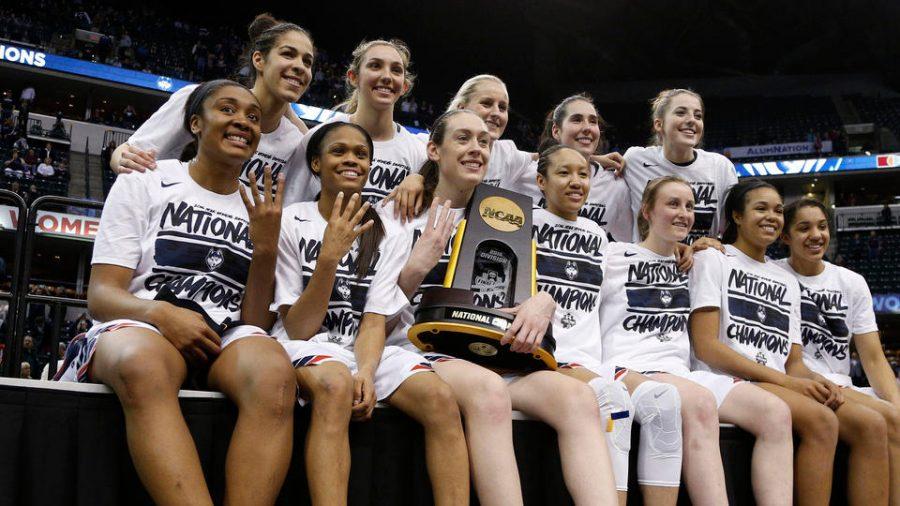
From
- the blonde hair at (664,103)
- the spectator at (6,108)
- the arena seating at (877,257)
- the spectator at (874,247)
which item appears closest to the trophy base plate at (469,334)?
the blonde hair at (664,103)

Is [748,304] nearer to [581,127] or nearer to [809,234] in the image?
[809,234]

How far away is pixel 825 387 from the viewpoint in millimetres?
3104

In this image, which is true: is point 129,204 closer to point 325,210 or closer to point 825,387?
point 325,210

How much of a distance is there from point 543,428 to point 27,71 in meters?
18.1

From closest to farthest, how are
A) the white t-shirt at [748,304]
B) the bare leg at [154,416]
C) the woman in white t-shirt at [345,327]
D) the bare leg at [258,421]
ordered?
1. the bare leg at [154,416]
2. the bare leg at [258,421]
3. the woman in white t-shirt at [345,327]
4. the white t-shirt at [748,304]

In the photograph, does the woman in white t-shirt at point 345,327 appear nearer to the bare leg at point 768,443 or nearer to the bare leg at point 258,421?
the bare leg at point 258,421

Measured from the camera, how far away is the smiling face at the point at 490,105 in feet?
12.7

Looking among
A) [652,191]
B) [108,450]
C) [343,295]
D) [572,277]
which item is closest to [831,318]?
[652,191]

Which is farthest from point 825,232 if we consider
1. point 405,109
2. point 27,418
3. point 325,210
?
point 405,109

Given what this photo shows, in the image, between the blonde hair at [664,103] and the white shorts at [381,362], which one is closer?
the white shorts at [381,362]

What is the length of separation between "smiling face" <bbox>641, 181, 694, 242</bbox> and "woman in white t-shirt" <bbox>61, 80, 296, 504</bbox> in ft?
5.63

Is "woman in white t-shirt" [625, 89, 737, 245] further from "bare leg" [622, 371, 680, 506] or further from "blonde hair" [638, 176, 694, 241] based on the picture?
"bare leg" [622, 371, 680, 506]

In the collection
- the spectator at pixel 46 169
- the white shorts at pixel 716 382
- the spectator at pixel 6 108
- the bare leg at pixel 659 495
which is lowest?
the bare leg at pixel 659 495

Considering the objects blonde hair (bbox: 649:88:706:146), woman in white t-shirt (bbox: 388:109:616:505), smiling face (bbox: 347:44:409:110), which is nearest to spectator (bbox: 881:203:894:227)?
blonde hair (bbox: 649:88:706:146)
